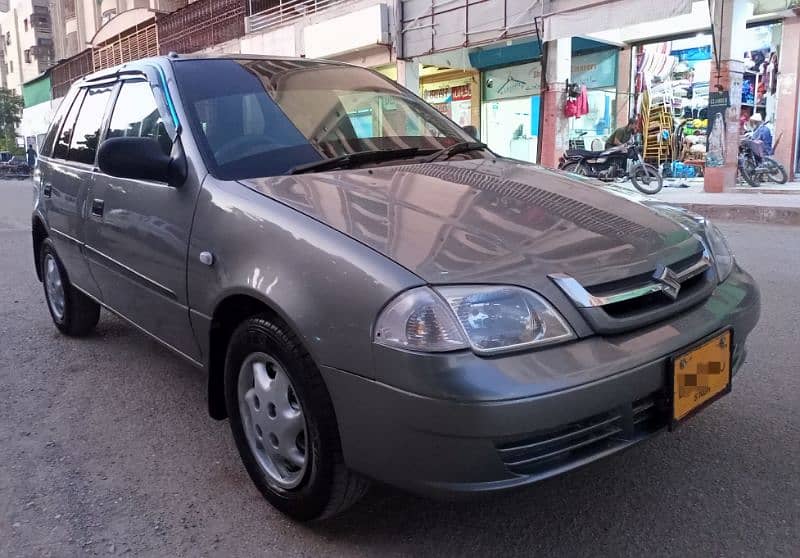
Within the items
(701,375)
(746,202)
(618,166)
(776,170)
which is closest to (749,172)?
(776,170)

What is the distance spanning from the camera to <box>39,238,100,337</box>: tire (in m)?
4.14

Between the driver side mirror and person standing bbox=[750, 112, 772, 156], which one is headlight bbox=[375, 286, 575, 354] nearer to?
the driver side mirror

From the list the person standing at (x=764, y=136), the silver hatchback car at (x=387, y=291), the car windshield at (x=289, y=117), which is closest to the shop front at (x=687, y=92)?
the person standing at (x=764, y=136)

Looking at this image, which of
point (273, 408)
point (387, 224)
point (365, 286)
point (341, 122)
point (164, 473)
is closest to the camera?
point (365, 286)

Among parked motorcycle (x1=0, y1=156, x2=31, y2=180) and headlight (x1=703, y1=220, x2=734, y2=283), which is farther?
parked motorcycle (x1=0, y1=156, x2=31, y2=180)

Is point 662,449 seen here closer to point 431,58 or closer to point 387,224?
point 387,224

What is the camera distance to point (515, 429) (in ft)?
5.57

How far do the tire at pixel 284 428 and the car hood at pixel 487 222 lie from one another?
419 millimetres

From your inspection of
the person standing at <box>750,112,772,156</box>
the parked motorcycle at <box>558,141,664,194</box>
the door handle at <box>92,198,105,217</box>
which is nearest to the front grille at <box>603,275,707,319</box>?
the door handle at <box>92,198,105,217</box>

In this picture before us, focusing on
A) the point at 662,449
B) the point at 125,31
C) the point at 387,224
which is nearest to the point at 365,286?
the point at 387,224

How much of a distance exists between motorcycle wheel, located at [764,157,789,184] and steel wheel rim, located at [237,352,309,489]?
1338 cm

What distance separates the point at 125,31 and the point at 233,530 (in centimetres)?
3310

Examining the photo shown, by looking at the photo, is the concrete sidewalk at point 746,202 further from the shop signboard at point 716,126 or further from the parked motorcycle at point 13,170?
the parked motorcycle at point 13,170

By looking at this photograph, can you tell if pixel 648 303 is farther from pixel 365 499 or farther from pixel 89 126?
pixel 89 126
